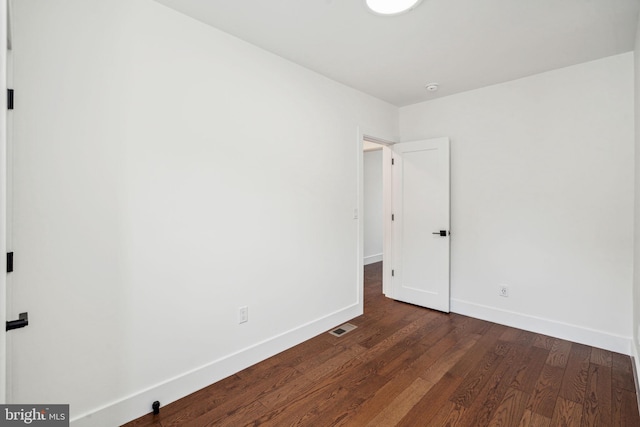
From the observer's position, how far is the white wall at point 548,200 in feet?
8.80

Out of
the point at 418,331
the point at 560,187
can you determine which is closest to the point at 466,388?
the point at 418,331

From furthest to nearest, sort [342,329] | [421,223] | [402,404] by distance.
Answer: [421,223] → [342,329] → [402,404]

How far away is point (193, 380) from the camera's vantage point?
213 centimetres

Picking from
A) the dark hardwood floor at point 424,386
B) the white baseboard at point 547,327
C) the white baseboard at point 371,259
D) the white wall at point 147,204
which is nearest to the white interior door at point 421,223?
the white baseboard at point 547,327

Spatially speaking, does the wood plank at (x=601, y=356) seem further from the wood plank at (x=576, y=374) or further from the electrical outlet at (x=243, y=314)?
the electrical outlet at (x=243, y=314)

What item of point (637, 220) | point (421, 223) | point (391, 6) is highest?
point (391, 6)

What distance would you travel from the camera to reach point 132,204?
6.14 feet

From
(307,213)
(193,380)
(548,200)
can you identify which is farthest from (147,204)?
(548,200)

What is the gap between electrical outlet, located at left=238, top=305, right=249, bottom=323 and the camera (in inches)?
95.4

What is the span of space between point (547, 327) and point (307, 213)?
263 centimetres

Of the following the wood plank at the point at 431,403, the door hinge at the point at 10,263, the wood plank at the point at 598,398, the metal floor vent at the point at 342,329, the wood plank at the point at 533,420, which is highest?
the door hinge at the point at 10,263

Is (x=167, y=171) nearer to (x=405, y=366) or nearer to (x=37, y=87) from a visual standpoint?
(x=37, y=87)

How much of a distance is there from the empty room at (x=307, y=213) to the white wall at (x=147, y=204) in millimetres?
12

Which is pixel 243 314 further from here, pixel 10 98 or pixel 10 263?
pixel 10 98
